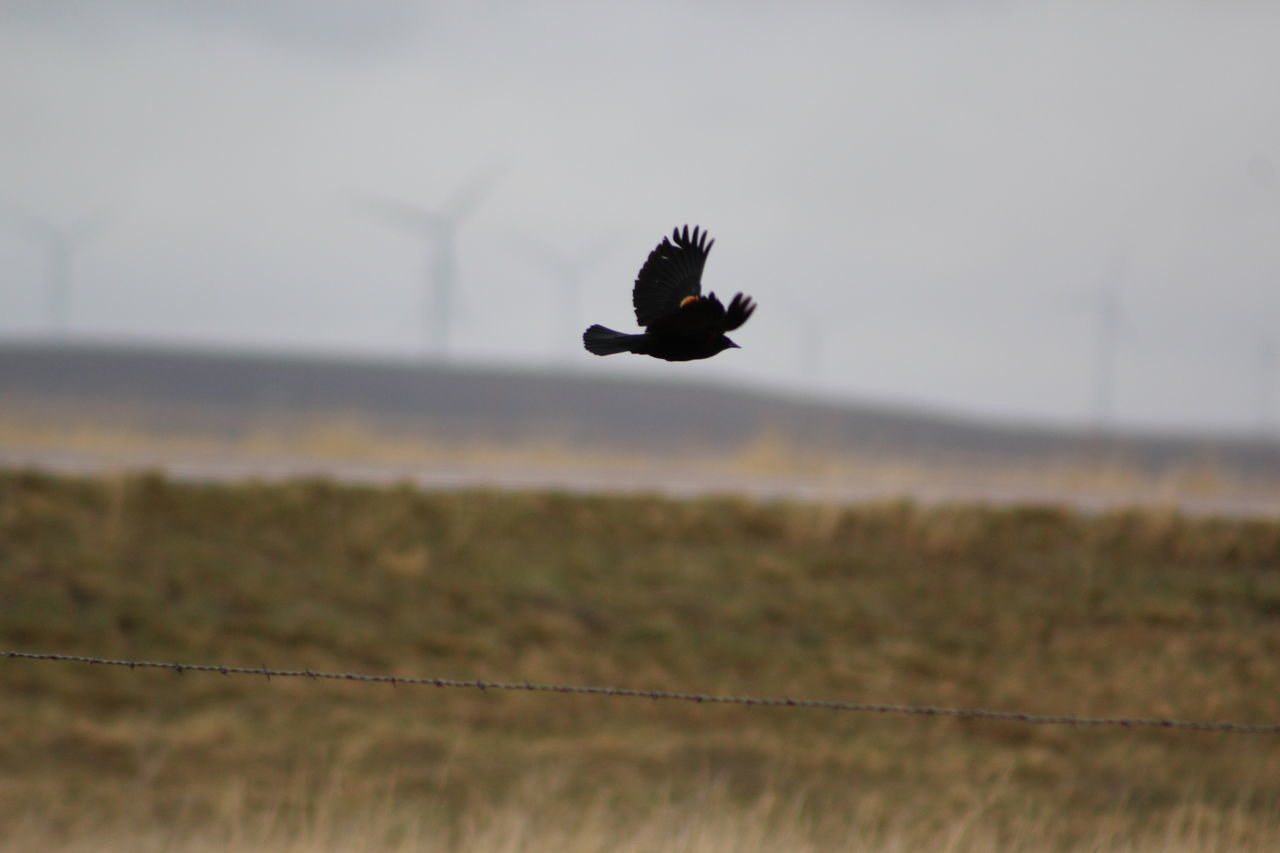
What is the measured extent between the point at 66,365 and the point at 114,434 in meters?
54.4

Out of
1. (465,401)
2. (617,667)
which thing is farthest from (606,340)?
(465,401)

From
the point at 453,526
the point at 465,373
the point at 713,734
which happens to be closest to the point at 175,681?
the point at 453,526

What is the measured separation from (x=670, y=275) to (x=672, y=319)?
0.79ft

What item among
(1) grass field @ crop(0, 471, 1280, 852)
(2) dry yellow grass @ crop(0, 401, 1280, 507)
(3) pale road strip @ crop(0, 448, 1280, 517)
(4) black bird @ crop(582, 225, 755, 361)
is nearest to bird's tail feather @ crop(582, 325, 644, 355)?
(4) black bird @ crop(582, 225, 755, 361)

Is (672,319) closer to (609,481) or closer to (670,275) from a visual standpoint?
(670,275)

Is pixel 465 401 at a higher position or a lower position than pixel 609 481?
higher

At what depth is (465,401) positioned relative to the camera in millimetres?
72688

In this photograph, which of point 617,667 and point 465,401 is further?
point 465,401

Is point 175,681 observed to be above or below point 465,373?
below

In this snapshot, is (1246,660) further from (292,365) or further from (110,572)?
(292,365)

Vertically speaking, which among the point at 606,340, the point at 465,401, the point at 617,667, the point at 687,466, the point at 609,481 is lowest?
the point at 617,667

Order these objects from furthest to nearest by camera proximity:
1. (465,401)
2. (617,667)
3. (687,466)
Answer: (465,401) < (687,466) < (617,667)

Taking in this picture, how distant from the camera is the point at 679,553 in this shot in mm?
14867

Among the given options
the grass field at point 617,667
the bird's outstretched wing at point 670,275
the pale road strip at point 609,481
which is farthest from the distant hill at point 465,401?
the bird's outstretched wing at point 670,275
